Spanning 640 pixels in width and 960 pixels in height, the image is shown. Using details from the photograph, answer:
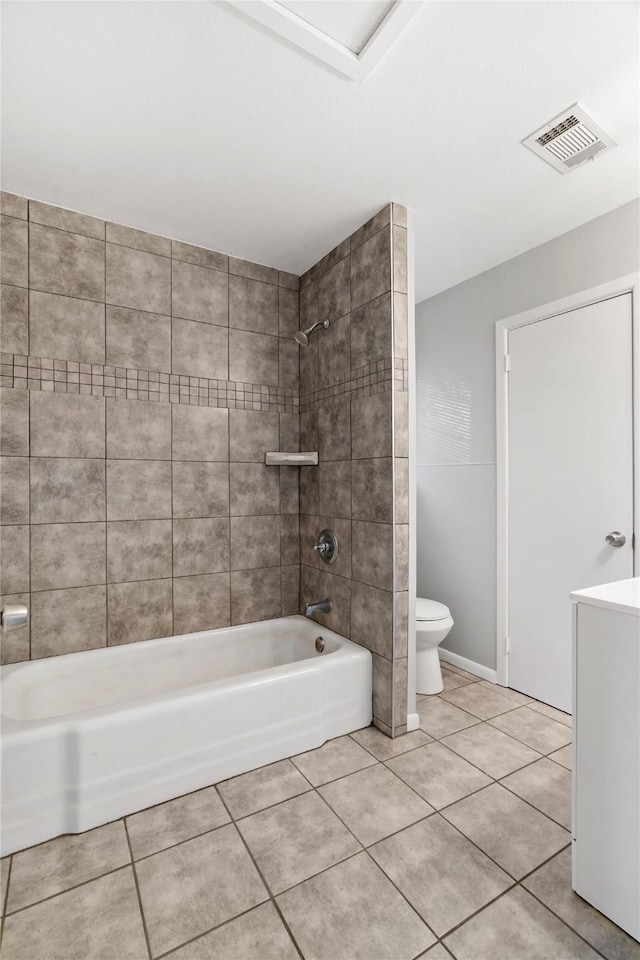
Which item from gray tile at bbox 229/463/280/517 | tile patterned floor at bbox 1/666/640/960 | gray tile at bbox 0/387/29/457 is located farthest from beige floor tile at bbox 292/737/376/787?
gray tile at bbox 0/387/29/457

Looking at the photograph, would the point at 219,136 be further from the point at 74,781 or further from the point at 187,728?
the point at 74,781

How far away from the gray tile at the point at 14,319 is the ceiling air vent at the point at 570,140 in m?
2.20

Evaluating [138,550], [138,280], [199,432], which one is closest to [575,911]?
[138,550]

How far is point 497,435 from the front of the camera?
2.69 meters

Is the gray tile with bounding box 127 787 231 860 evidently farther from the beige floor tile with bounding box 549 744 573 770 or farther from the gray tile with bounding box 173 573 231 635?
the beige floor tile with bounding box 549 744 573 770

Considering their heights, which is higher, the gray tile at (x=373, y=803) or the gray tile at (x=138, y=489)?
the gray tile at (x=138, y=489)

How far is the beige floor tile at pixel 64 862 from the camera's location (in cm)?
135

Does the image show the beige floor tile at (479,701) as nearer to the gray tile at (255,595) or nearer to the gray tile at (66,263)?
the gray tile at (255,595)

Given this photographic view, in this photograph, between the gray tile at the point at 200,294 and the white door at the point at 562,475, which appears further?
the gray tile at the point at 200,294

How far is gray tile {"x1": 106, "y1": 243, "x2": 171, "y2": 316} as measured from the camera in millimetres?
2344

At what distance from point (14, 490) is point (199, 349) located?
3.76ft

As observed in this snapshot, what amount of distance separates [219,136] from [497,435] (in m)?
1.97

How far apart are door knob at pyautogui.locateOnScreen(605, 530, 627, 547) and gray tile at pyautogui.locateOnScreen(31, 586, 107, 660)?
7.95ft

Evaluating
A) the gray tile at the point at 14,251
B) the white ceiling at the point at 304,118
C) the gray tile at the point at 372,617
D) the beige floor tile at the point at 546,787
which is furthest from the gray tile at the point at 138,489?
the beige floor tile at the point at 546,787
